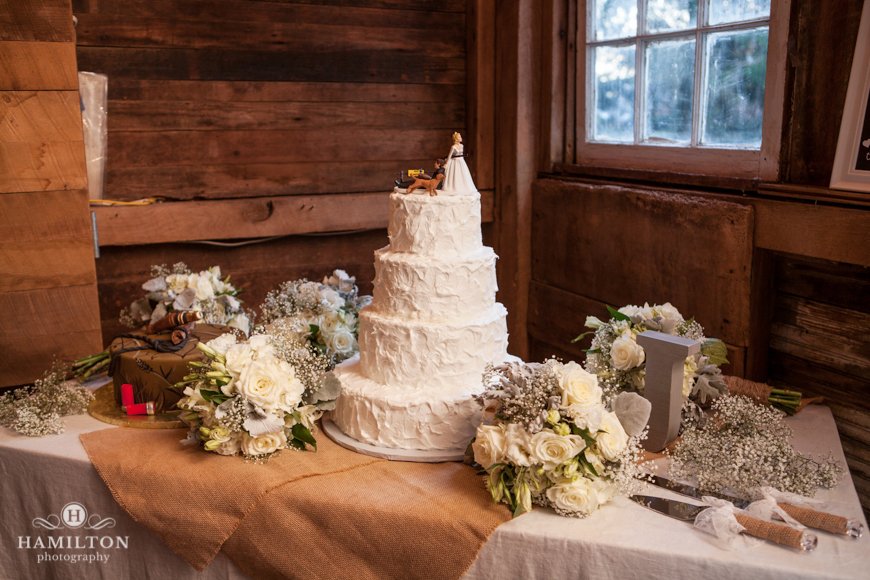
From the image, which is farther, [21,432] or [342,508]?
[21,432]

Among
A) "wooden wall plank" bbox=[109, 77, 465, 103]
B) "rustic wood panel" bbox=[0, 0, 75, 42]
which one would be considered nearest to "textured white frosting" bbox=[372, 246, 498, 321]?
"rustic wood panel" bbox=[0, 0, 75, 42]

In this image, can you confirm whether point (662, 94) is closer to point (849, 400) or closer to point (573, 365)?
point (849, 400)

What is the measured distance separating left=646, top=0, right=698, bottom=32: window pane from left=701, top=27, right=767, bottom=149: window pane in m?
0.13

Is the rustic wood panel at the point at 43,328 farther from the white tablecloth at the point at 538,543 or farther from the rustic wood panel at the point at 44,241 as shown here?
the white tablecloth at the point at 538,543

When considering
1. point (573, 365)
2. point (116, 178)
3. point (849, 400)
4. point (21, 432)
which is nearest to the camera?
point (573, 365)

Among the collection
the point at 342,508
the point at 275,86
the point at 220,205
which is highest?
the point at 275,86

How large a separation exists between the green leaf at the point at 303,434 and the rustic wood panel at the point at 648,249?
59.1 inches

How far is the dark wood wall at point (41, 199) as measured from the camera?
2.69 m

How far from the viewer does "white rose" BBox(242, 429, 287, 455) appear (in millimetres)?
2172

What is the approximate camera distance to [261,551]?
2.02 metres

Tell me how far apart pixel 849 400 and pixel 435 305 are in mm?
Answer: 1381

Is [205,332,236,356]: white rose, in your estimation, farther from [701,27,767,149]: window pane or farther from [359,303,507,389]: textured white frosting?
[701,27,767,149]: window pane

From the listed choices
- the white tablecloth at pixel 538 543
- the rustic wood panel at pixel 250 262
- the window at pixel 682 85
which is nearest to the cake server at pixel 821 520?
the white tablecloth at pixel 538 543

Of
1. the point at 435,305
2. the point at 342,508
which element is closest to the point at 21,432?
the point at 342,508
